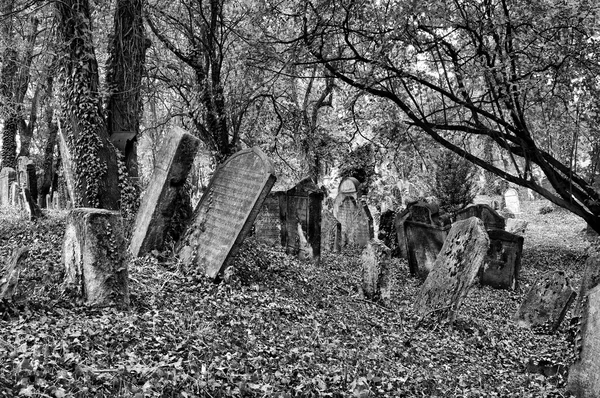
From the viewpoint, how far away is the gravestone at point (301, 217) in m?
10.0

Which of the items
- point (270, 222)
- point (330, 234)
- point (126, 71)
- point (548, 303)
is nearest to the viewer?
point (548, 303)

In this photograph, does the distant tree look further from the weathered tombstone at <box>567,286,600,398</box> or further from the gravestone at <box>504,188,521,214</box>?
the gravestone at <box>504,188,521,214</box>

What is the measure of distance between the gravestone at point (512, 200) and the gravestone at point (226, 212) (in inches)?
911

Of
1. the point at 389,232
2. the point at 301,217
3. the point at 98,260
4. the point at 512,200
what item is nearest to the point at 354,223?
the point at 389,232

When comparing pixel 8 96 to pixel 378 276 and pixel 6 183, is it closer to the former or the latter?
pixel 6 183

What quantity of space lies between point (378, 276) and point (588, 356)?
11.5ft

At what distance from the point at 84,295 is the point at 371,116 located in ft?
27.9

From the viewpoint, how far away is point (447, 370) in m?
4.80

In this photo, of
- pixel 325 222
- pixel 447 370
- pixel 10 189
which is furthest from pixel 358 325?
A: pixel 10 189

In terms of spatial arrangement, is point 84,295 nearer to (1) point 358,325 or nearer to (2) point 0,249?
(2) point 0,249

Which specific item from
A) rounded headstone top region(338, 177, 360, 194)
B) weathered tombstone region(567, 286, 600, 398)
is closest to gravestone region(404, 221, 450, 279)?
weathered tombstone region(567, 286, 600, 398)

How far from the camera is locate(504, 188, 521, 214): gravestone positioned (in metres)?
26.7

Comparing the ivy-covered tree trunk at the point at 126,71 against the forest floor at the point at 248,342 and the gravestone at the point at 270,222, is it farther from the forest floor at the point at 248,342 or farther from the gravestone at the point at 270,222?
the gravestone at the point at 270,222

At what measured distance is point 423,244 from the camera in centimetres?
946
